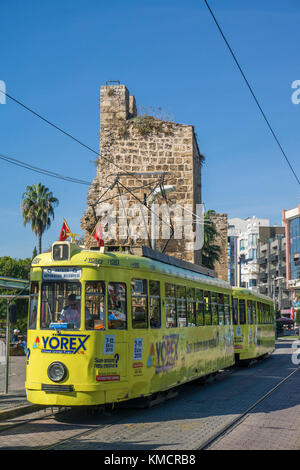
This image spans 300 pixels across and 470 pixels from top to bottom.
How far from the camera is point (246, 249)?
407 feet

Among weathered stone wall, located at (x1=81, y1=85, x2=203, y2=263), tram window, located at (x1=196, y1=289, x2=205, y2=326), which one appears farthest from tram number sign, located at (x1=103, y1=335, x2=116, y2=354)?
weathered stone wall, located at (x1=81, y1=85, x2=203, y2=263)

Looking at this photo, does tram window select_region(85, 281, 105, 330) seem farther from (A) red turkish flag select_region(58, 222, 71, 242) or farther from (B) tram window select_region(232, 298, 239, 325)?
(B) tram window select_region(232, 298, 239, 325)

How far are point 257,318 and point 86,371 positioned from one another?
50.5ft

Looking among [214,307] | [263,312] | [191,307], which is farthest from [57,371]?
[263,312]

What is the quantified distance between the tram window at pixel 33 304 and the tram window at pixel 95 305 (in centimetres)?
96

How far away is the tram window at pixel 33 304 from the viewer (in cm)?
1020

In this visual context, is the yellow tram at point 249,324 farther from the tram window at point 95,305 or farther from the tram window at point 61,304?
the tram window at point 61,304

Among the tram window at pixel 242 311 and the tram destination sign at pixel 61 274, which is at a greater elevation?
the tram destination sign at pixel 61 274

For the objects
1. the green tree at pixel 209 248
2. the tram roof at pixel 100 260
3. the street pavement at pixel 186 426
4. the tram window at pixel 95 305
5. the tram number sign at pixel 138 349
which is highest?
the green tree at pixel 209 248

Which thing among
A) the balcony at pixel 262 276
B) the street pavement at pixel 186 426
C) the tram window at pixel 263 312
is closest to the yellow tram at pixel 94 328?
the street pavement at pixel 186 426

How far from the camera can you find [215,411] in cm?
1095

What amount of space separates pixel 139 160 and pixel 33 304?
18082 millimetres

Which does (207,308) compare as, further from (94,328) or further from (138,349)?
(94,328)

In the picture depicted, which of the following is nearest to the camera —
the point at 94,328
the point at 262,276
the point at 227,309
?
the point at 94,328
